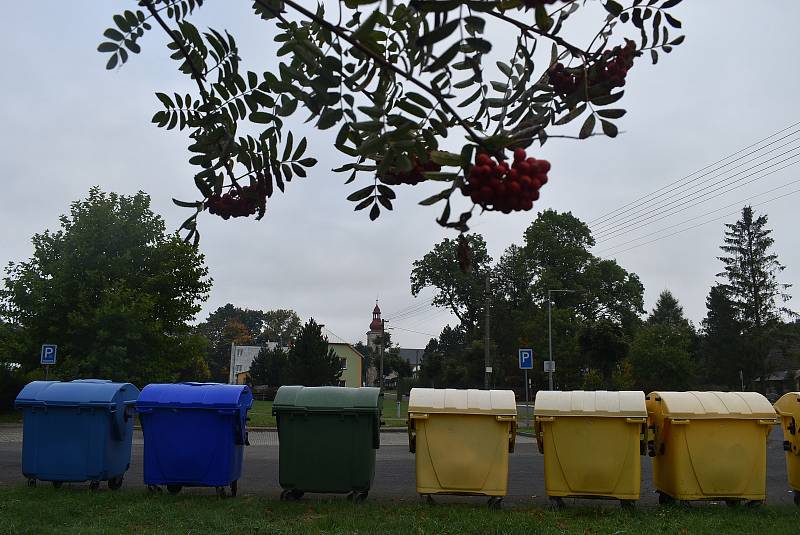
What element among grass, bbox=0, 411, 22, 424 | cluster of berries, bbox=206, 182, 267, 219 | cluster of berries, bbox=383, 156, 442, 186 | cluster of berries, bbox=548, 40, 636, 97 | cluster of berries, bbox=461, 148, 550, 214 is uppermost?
cluster of berries, bbox=548, 40, 636, 97

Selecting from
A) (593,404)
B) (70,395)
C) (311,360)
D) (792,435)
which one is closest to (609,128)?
(593,404)

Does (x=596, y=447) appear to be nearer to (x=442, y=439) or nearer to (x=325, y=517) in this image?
(x=442, y=439)

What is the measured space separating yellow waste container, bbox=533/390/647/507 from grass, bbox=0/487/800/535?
0.90 ft

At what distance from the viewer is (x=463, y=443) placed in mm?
8438

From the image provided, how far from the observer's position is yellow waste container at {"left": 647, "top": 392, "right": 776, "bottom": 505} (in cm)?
818

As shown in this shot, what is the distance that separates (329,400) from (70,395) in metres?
3.47

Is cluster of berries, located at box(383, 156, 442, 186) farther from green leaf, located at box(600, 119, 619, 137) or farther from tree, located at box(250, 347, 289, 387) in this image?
tree, located at box(250, 347, 289, 387)

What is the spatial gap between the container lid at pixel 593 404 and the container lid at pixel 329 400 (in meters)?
2.06

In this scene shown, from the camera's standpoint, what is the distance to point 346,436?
860cm

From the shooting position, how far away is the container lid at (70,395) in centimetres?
906

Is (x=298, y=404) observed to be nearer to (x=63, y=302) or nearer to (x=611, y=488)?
(x=611, y=488)

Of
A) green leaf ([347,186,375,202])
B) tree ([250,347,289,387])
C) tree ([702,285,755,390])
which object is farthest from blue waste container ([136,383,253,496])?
tree ([702,285,755,390])

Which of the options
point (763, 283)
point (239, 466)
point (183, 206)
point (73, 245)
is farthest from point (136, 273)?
point (763, 283)

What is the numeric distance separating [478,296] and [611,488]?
124 feet
